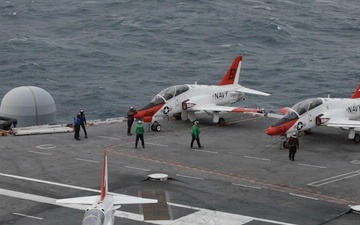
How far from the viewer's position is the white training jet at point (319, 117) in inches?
1845

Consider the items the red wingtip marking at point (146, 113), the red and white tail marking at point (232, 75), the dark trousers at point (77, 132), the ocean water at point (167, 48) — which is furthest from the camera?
the ocean water at point (167, 48)

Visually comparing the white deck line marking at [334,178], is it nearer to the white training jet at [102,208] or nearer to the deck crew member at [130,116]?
the white training jet at [102,208]

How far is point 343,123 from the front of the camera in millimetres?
47688

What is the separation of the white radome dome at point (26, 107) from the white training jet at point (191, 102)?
7.99 metres

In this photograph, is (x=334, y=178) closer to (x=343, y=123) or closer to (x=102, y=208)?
(x=343, y=123)

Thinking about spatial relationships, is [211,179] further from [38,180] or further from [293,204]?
[38,180]

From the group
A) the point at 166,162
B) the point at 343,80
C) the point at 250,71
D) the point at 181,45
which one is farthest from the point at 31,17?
the point at 166,162

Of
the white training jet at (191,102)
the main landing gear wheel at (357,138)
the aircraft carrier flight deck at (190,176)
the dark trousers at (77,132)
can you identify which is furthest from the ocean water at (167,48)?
the main landing gear wheel at (357,138)

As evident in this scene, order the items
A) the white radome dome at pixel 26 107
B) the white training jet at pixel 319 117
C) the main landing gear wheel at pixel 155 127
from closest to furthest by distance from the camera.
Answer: the white training jet at pixel 319 117, the main landing gear wheel at pixel 155 127, the white radome dome at pixel 26 107

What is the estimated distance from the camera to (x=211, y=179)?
39156 mm

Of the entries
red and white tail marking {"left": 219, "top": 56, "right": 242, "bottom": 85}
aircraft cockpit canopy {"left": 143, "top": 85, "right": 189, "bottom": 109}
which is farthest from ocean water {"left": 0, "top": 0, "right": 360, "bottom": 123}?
aircraft cockpit canopy {"left": 143, "top": 85, "right": 189, "bottom": 109}

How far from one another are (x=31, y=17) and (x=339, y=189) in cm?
10562

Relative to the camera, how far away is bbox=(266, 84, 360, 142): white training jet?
46859mm

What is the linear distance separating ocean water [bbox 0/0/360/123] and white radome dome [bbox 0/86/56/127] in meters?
21.6
